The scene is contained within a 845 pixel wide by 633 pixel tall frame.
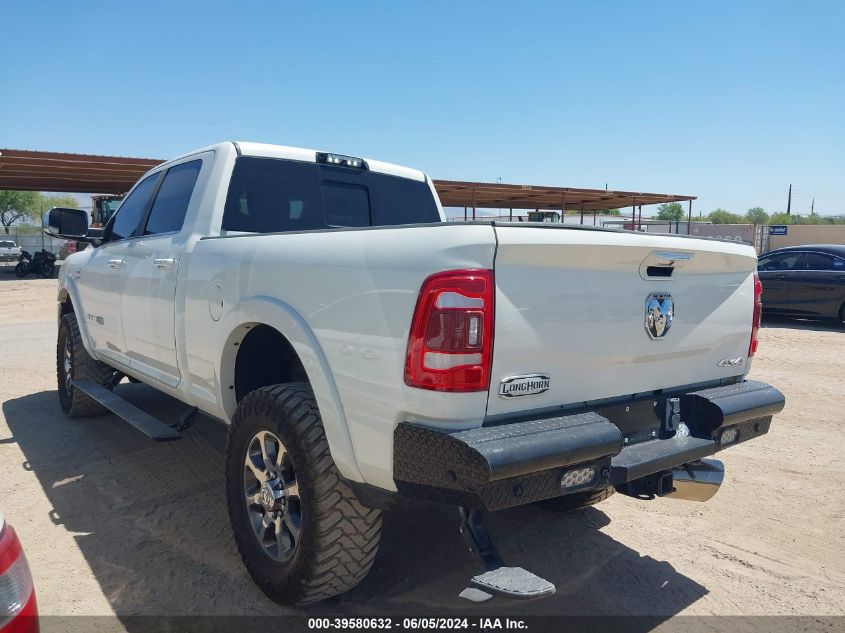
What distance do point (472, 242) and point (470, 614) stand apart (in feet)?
5.72

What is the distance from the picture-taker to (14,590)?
63.5 inches

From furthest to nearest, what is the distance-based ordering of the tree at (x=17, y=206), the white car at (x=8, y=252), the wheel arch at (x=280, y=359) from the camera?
the tree at (x=17, y=206) → the white car at (x=8, y=252) → the wheel arch at (x=280, y=359)

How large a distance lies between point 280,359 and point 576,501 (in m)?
1.90

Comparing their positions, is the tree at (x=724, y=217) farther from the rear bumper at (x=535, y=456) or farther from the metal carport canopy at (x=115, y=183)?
the rear bumper at (x=535, y=456)

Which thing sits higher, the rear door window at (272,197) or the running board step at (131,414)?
the rear door window at (272,197)

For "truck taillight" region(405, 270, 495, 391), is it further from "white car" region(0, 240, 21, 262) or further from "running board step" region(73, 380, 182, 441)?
"white car" region(0, 240, 21, 262)

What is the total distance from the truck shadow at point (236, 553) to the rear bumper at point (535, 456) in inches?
12.0

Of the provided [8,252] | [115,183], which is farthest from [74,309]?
[8,252]

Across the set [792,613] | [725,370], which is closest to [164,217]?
[725,370]

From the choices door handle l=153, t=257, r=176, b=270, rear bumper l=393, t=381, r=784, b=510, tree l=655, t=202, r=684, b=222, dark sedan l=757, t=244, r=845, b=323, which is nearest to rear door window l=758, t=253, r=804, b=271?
dark sedan l=757, t=244, r=845, b=323

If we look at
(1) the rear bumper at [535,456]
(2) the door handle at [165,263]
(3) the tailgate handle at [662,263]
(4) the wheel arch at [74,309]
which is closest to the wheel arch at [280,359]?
(1) the rear bumper at [535,456]

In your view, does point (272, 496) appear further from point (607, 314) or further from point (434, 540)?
point (607, 314)

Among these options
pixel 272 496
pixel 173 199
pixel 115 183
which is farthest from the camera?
Result: pixel 115 183

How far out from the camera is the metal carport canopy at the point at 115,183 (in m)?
19.3
